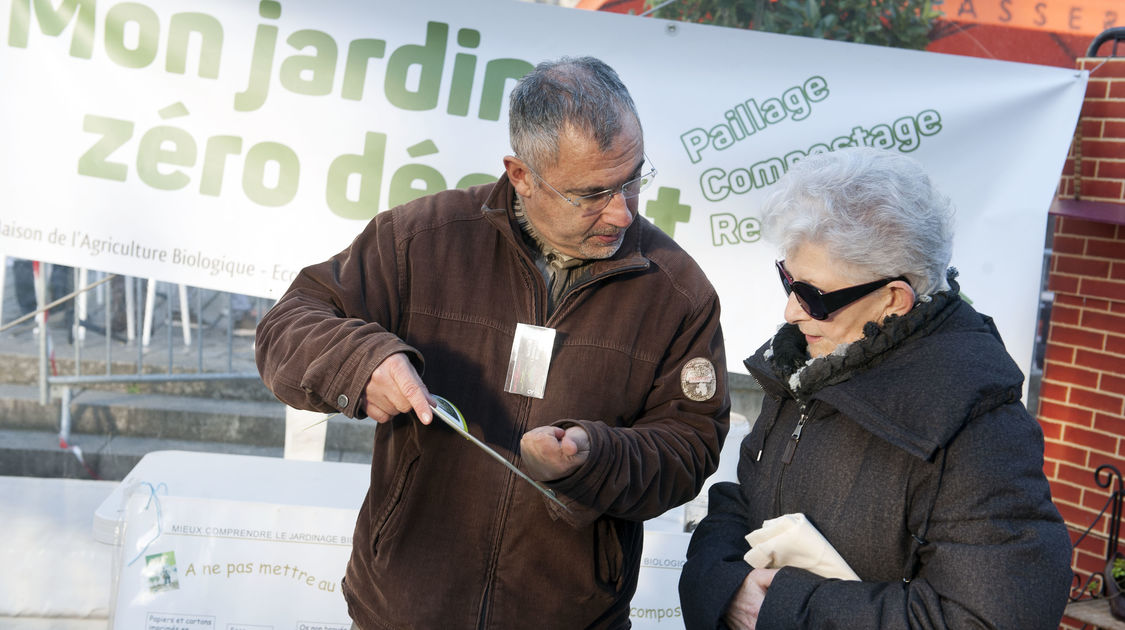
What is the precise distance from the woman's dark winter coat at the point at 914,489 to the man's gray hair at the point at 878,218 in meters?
0.09

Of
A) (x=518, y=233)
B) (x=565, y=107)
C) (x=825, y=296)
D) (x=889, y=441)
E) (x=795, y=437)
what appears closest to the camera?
(x=889, y=441)

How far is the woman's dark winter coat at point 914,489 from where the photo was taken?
159 centimetres

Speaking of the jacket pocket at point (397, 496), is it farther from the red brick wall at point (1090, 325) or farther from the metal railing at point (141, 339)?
the metal railing at point (141, 339)

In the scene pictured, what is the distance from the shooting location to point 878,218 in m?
1.76

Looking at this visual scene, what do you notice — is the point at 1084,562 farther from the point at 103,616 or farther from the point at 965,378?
the point at 103,616

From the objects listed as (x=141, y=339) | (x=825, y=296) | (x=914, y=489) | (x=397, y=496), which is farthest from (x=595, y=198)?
(x=141, y=339)

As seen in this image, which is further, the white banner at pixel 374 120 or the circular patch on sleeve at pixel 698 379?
the white banner at pixel 374 120

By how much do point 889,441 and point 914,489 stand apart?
0.10 m

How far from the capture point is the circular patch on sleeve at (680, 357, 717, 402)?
2.17m

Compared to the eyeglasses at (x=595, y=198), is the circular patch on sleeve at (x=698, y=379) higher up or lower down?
lower down

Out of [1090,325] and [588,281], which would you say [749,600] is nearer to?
[588,281]

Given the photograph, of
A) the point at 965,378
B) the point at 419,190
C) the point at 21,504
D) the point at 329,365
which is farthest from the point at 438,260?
the point at 21,504

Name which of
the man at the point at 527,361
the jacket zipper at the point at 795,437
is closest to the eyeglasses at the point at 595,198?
the man at the point at 527,361

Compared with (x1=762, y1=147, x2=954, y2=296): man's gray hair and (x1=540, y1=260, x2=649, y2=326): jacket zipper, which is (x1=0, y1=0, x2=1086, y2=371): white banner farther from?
(x1=762, y1=147, x2=954, y2=296): man's gray hair
